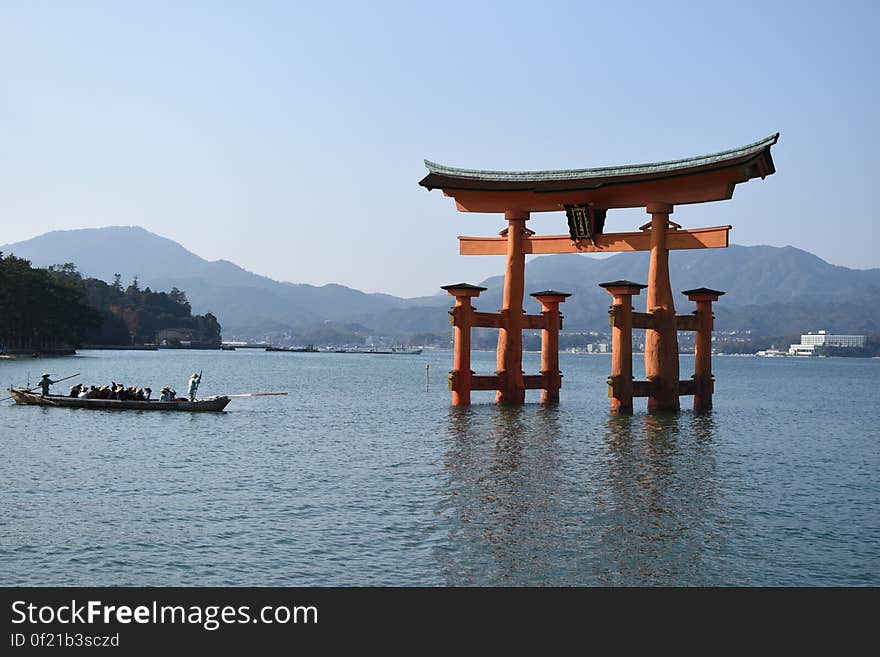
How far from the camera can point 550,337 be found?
4522cm

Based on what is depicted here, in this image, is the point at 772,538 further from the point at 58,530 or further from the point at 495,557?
the point at 58,530

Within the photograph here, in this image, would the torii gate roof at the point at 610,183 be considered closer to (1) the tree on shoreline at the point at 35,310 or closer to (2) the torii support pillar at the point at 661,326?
(2) the torii support pillar at the point at 661,326

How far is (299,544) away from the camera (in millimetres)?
16219

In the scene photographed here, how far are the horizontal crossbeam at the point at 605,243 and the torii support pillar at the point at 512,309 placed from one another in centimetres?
68

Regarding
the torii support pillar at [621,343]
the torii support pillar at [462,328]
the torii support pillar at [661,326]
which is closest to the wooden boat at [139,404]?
the torii support pillar at [462,328]

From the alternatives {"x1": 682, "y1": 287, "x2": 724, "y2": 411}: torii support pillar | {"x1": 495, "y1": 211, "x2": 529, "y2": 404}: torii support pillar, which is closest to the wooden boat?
{"x1": 495, "y1": 211, "x2": 529, "y2": 404}: torii support pillar

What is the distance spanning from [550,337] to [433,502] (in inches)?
1016

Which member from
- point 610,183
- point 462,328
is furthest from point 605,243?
point 462,328

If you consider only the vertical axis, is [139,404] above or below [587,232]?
below

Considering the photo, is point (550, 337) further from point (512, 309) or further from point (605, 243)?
point (605, 243)

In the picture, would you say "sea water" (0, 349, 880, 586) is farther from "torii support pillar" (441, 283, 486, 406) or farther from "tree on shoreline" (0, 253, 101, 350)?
"tree on shoreline" (0, 253, 101, 350)

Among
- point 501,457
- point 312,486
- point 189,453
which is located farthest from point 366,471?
point 189,453

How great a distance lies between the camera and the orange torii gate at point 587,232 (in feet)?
122
